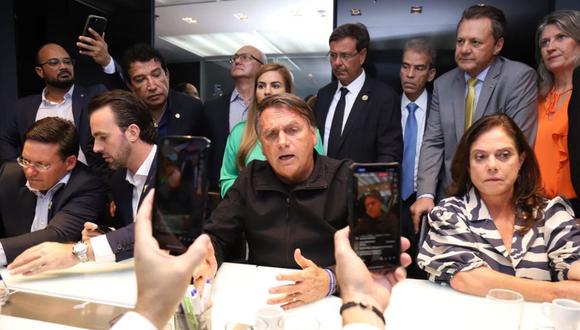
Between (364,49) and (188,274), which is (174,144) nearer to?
(188,274)

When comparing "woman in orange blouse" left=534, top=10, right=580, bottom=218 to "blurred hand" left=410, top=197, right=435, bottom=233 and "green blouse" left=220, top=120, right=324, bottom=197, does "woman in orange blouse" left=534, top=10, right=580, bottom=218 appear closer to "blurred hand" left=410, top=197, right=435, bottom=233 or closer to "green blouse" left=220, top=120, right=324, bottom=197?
"blurred hand" left=410, top=197, right=435, bottom=233

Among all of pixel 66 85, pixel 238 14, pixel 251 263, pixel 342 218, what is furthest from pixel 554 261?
pixel 238 14

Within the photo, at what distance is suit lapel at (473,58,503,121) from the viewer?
2621 mm

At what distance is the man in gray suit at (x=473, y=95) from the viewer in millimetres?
2561

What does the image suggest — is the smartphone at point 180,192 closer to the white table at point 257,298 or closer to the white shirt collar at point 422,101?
the white table at point 257,298

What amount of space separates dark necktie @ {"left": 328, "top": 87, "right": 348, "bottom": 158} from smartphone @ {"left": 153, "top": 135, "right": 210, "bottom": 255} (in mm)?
2070

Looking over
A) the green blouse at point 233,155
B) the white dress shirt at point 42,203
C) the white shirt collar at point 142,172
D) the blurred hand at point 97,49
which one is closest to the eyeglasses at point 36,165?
the white dress shirt at point 42,203

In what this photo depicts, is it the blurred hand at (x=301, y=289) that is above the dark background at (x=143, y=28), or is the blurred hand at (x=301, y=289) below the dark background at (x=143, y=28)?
below

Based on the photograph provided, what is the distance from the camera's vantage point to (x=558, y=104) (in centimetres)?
244

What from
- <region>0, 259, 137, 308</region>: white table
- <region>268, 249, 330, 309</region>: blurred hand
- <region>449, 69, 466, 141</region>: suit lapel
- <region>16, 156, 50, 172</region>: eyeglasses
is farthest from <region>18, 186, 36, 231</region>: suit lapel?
<region>449, 69, 466, 141</region>: suit lapel

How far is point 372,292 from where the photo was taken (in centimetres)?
99

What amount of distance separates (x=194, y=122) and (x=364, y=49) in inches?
54.1

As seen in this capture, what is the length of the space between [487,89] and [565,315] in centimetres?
179

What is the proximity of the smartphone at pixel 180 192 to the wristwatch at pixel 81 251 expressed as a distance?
92cm
